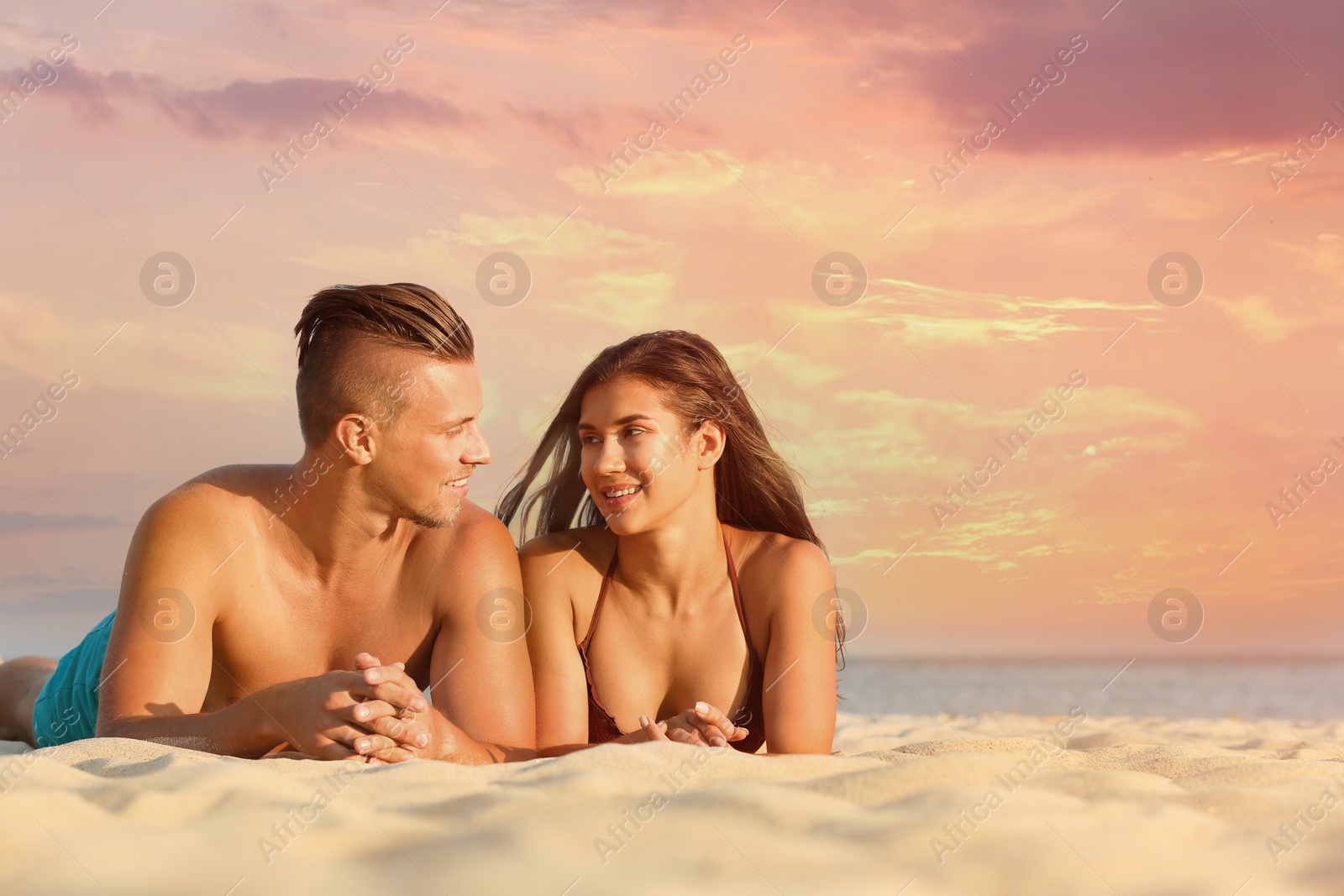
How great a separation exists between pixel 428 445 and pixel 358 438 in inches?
10.3

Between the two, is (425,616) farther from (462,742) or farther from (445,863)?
(445,863)

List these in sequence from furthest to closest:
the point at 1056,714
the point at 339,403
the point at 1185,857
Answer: the point at 1056,714 < the point at 339,403 < the point at 1185,857

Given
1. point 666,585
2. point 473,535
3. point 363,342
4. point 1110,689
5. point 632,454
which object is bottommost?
point 1110,689

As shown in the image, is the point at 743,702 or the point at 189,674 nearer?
the point at 189,674

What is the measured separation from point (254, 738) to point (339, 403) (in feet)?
4.03

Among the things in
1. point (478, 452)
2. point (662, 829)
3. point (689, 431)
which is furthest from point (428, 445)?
point (662, 829)

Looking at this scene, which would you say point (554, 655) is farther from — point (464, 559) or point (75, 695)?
point (75, 695)

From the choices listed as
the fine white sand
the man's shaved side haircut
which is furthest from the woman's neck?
the fine white sand

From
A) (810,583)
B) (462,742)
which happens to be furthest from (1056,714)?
(462,742)

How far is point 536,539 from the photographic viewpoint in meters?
4.62

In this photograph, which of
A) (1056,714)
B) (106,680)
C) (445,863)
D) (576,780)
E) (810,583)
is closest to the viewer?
(445,863)

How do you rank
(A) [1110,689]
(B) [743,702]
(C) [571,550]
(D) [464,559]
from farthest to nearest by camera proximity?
(A) [1110,689] → (C) [571,550] → (B) [743,702] → (D) [464,559]

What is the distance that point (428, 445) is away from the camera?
3.99 meters

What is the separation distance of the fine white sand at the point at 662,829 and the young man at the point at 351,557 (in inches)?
49.4
